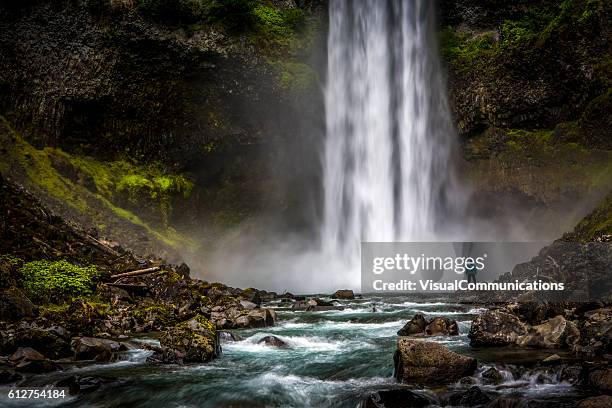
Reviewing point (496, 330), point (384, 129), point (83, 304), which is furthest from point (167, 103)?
point (496, 330)

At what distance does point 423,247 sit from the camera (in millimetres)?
32906

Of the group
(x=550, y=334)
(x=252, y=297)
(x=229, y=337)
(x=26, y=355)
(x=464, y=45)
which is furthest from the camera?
(x=464, y=45)

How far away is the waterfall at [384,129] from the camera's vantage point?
33.5 metres

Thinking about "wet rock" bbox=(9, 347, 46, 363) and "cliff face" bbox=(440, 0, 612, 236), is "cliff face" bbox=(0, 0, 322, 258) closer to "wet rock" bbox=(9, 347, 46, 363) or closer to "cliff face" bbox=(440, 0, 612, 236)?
"cliff face" bbox=(440, 0, 612, 236)

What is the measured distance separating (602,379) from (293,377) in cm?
453

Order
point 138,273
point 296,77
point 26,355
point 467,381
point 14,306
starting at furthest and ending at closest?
point 296,77, point 138,273, point 14,306, point 26,355, point 467,381

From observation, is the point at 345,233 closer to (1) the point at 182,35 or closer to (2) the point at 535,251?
(2) the point at 535,251

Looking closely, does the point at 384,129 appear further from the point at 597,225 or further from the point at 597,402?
the point at 597,402

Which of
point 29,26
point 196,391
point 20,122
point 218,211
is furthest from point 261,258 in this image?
point 196,391

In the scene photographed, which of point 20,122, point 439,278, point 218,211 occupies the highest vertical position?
point 20,122

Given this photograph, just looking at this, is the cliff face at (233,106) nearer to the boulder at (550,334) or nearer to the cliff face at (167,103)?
the cliff face at (167,103)

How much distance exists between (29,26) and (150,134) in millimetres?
11186

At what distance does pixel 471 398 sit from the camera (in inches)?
243

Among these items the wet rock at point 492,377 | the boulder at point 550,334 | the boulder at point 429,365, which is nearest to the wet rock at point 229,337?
the boulder at point 429,365
